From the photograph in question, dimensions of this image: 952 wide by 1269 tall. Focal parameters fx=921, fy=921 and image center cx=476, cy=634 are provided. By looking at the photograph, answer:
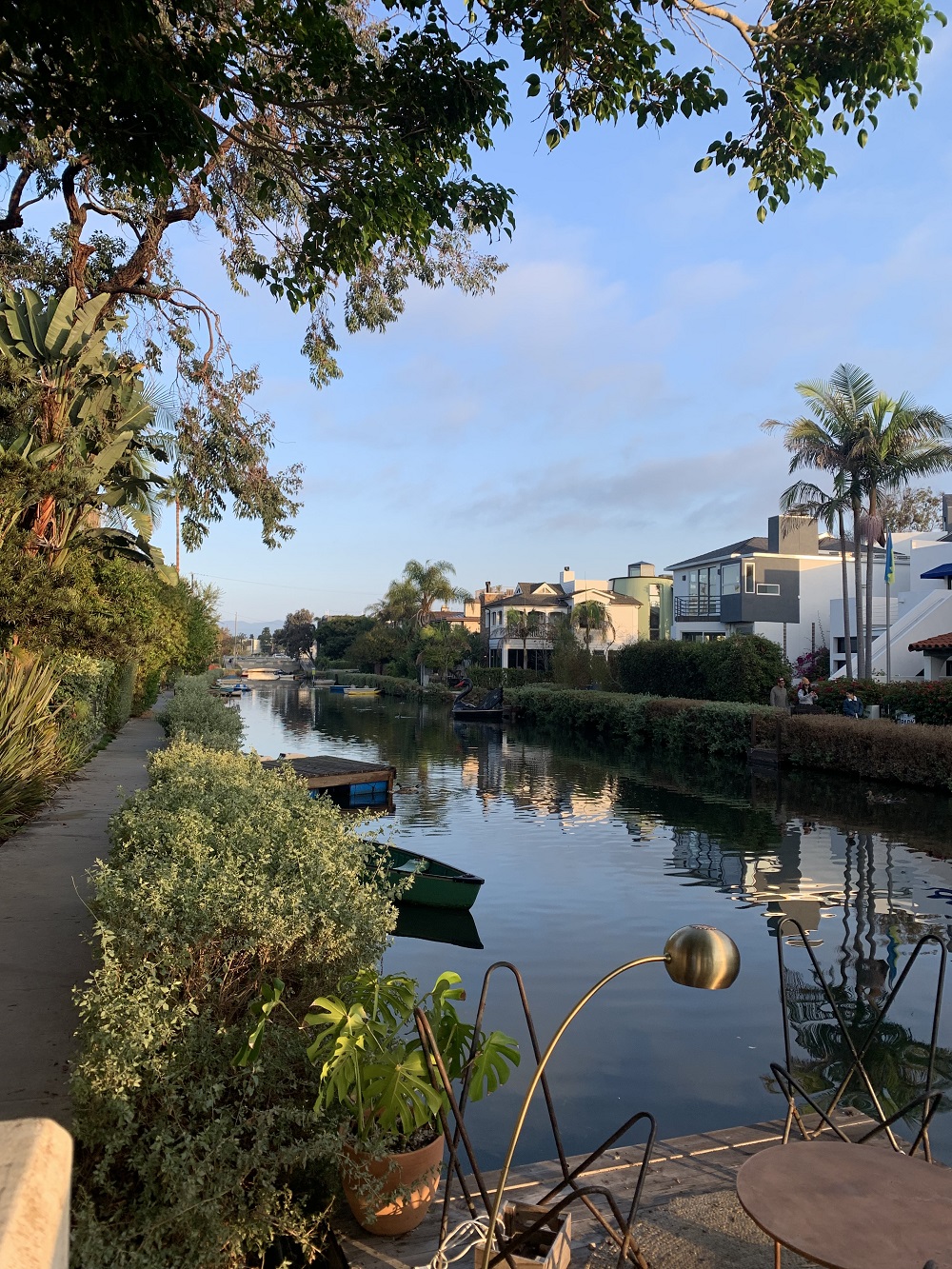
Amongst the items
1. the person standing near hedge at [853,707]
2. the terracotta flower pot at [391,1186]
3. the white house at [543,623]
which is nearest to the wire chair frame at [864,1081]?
the terracotta flower pot at [391,1186]

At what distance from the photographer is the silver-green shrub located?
3568mm

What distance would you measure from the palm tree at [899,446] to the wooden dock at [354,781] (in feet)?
75.9

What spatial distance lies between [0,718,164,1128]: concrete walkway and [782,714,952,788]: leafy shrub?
18.8 metres

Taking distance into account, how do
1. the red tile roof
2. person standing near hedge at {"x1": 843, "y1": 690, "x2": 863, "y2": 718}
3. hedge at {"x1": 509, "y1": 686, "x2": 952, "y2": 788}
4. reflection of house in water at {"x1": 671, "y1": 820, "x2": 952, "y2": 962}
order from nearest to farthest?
reflection of house in water at {"x1": 671, "y1": 820, "x2": 952, "y2": 962} < hedge at {"x1": 509, "y1": 686, "x2": 952, "y2": 788} < person standing near hedge at {"x1": 843, "y1": 690, "x2": 863, "y2": 718} < the red tile roof

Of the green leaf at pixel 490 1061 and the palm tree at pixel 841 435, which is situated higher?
the palm tree at pixel 841 435

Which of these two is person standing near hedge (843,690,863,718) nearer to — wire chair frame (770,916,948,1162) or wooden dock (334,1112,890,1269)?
wooden dock (334,1112,890,1269)

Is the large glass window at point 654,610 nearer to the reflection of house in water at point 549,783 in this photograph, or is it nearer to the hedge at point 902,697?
the reflection of house in water at point 549,783

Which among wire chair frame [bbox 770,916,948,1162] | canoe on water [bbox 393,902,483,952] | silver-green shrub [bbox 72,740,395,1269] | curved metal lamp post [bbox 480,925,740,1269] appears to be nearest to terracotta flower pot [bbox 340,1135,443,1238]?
silver-green shrub [bbox 72,740,395,1269]

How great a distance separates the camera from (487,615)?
3435 inches

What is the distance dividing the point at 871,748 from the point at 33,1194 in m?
26.5

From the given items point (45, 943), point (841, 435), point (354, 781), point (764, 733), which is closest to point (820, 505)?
point (841, 435)

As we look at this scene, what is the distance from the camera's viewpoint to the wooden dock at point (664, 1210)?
3770 mm

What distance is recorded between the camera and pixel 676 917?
500 inches

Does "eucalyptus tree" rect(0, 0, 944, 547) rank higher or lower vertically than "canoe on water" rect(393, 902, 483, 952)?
higher
